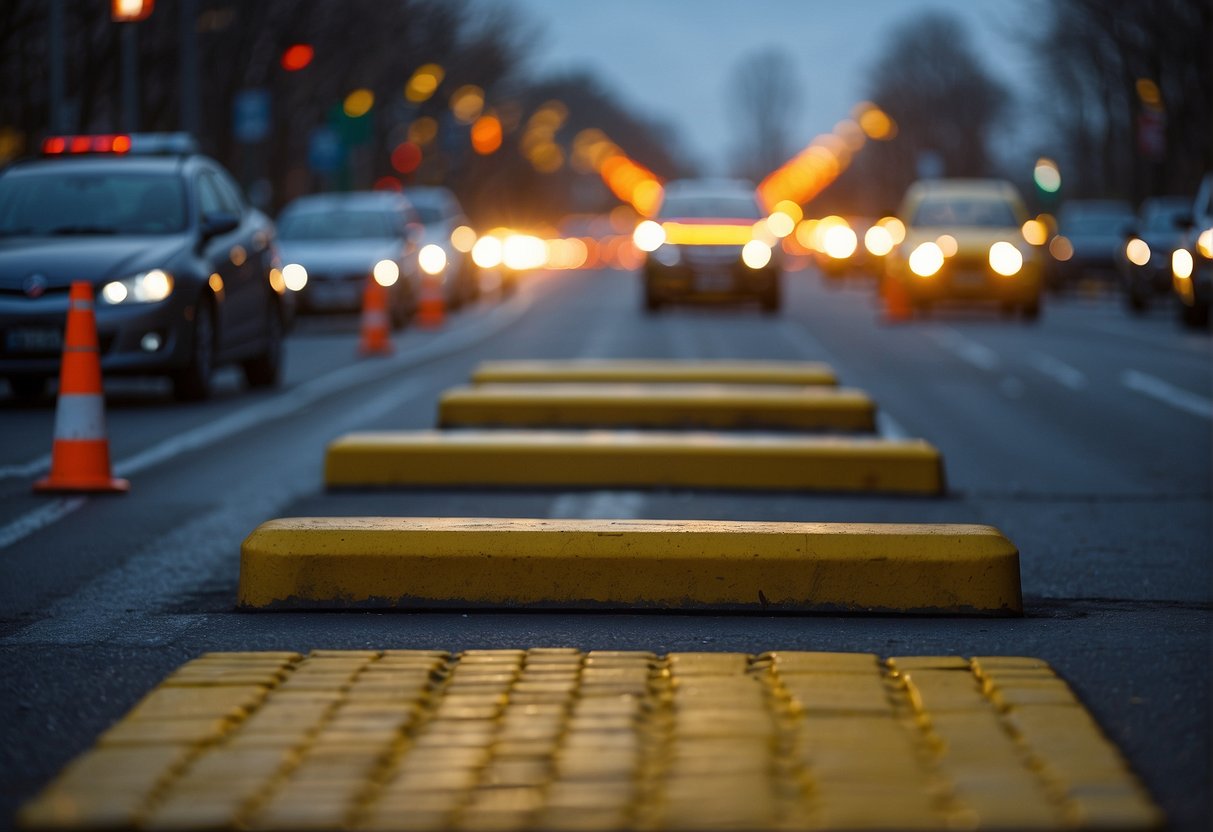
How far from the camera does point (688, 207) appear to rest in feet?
107

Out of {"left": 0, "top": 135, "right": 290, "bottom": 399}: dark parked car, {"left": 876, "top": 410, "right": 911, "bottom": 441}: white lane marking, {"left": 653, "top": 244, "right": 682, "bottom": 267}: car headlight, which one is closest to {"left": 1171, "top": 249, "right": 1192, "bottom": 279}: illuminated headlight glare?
{"left": 653, "top": 244, "right": 682, "bottom": 267}: car headlight

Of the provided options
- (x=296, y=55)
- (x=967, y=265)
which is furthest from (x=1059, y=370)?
(x=296, y=55)

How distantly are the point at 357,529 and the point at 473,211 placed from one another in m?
99.3

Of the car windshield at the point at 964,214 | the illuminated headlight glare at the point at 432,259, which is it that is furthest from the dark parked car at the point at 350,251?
A: the car windshield at the point at 964,214

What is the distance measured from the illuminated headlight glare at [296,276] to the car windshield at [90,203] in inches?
481

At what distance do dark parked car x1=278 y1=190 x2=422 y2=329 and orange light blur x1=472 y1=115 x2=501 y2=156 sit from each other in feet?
175

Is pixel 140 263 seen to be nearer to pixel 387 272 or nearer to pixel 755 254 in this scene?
pixel 387 272

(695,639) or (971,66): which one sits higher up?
(971,66)

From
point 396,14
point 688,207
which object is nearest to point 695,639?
point 688,207

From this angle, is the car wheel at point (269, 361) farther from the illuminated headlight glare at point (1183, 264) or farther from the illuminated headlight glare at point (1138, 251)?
the illuminated headlight glare at point (1138, 251)

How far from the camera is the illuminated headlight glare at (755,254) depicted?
31.7m

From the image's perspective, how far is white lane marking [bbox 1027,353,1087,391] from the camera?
18.0m

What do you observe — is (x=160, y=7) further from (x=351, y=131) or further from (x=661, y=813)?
(x=661, y=813)

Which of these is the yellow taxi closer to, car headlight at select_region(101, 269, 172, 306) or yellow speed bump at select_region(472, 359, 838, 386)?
yellow speed bump at select_region(472, 359, 838, 386)
